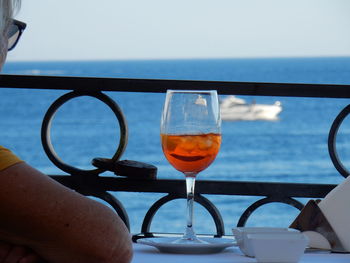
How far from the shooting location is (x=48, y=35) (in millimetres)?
29922

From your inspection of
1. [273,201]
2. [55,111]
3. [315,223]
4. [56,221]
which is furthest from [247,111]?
[56,221]

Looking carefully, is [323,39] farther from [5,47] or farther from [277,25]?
[5,47]


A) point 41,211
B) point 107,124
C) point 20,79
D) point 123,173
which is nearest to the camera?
point 41,211

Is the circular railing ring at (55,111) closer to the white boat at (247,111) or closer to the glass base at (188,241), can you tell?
the glass base at (188,241)

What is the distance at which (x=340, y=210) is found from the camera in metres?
1.16

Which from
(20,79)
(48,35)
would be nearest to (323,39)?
(48,35)

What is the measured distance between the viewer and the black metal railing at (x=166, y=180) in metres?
1.65

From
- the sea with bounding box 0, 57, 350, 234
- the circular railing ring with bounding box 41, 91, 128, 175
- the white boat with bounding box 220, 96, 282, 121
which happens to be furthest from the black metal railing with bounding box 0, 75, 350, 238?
the white boat with bounding box 220, 96, 282, 121

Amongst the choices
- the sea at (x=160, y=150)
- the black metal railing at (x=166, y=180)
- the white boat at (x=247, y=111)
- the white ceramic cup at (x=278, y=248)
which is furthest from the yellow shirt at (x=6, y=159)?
the white boat at (x=247, y=111)

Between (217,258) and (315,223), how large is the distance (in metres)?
0.21

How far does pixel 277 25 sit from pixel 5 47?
105 feet

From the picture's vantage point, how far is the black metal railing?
64.8 inches

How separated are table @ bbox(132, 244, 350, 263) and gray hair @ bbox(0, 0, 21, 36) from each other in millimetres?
380

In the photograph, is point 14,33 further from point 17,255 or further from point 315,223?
point 315,223
